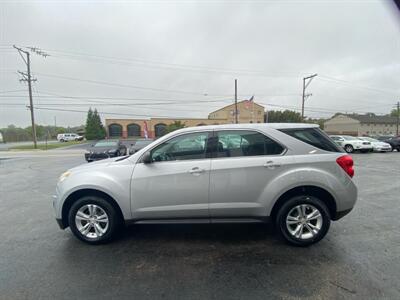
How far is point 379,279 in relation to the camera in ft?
7.98

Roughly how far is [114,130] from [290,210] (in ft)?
179

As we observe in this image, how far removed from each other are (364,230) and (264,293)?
251 centimetres

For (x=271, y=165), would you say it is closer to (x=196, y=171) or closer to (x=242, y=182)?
(x=242, y=182)

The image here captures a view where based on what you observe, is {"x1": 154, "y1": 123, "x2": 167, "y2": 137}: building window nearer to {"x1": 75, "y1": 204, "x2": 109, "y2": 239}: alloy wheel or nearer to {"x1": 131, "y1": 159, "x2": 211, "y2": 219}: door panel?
{"x1": 75, "y1": 204, "x2": 109, "y2": 239}: alloy wheel

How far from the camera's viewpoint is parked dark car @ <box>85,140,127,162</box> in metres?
13.3

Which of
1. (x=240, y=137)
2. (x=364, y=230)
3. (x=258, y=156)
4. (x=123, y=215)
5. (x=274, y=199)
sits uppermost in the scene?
(x=240, y=137)

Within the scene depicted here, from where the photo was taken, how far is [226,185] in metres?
3.11

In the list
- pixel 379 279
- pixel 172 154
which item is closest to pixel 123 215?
pixel 172 154

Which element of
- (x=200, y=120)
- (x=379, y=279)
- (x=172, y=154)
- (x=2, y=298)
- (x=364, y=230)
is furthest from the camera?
(x=200, y=120)

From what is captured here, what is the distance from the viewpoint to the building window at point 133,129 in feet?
175

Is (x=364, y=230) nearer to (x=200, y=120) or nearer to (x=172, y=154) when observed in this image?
(x=172, y=154)

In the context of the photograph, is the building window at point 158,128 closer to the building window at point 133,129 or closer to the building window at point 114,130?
the building window at point 133,129

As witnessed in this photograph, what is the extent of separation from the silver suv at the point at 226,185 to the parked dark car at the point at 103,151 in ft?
35.0

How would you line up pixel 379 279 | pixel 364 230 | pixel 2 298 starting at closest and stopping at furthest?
pixel 2 298 → pixel 379 279 → pixel 364 230
